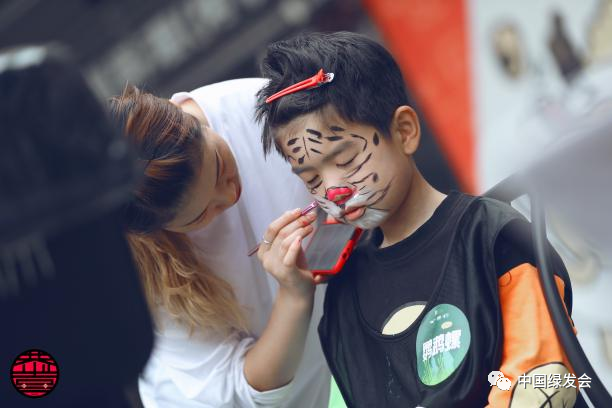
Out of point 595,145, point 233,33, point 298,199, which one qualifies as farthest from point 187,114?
point 233,33

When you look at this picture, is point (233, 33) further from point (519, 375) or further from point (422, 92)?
point (519, 375)

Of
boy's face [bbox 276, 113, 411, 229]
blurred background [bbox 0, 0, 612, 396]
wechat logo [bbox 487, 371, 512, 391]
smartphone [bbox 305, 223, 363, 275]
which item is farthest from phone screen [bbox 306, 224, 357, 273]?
blurred background [bbox 0, 0, 612, 396]

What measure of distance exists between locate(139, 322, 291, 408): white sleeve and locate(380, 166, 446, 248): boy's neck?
0.29 meters

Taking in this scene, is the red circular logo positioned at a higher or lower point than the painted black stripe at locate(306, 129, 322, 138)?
lower

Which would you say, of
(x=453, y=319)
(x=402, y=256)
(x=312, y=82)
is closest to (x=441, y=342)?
(x=453, y=319)

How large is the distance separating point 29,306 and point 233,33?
7.61ft

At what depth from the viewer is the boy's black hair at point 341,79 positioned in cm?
102

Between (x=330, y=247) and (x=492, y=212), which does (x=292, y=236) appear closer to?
(x=330, y=247)

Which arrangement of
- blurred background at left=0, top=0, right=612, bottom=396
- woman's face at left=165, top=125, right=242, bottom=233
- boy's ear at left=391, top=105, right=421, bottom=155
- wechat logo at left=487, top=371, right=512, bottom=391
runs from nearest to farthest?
wechat logo at left=487, top=371, right=512, bottom=391 → boy's ear at left=391, top=105, right=421, bottom=155 → woman's face at left=165, top=125, right=242, bottom=233 → blurred background at left=0, top=0, right=612, bottom=396

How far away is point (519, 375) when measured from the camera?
926 mm

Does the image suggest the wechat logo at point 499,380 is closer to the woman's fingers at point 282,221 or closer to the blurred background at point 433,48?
the woman's fingers at point 282,221

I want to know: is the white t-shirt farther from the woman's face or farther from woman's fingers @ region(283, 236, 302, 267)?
woman's fingers @ region(283, 236, 302, 267)

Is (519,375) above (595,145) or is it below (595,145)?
below

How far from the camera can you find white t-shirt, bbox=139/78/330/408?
48.1 inches
